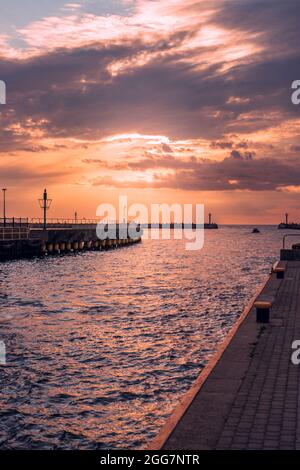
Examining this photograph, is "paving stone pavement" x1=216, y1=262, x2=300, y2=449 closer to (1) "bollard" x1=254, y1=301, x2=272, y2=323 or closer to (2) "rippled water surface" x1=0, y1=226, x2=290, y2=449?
(1) "bollard" x1=254, y1=301, x2=272, y2=323

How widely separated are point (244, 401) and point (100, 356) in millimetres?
7110

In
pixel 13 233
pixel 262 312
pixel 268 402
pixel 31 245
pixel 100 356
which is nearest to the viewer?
pixel 268 402

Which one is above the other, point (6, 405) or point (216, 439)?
point (216, 439)

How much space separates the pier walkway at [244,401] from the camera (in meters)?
7.64

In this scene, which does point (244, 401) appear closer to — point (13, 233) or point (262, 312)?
point (262, 312)

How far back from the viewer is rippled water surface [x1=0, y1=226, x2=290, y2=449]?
1020 centimetres

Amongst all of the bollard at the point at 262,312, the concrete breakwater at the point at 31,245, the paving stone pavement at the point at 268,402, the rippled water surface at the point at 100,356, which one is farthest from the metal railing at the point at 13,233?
the paving stone pavement at the point at 268,402

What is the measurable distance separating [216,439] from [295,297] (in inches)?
631

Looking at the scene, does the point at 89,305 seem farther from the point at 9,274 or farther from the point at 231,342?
the point at 9,274

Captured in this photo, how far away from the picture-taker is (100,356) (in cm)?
1580

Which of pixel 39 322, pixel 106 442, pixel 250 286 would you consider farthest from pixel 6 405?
pixel 250 286

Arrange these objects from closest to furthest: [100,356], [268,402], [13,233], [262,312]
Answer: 1. [268,402]
2. [100,356]
3. [262,312]
4. [13,233]

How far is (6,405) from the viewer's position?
1139 centimetres

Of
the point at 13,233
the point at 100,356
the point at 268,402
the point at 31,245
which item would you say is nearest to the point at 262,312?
the point at 100,356
